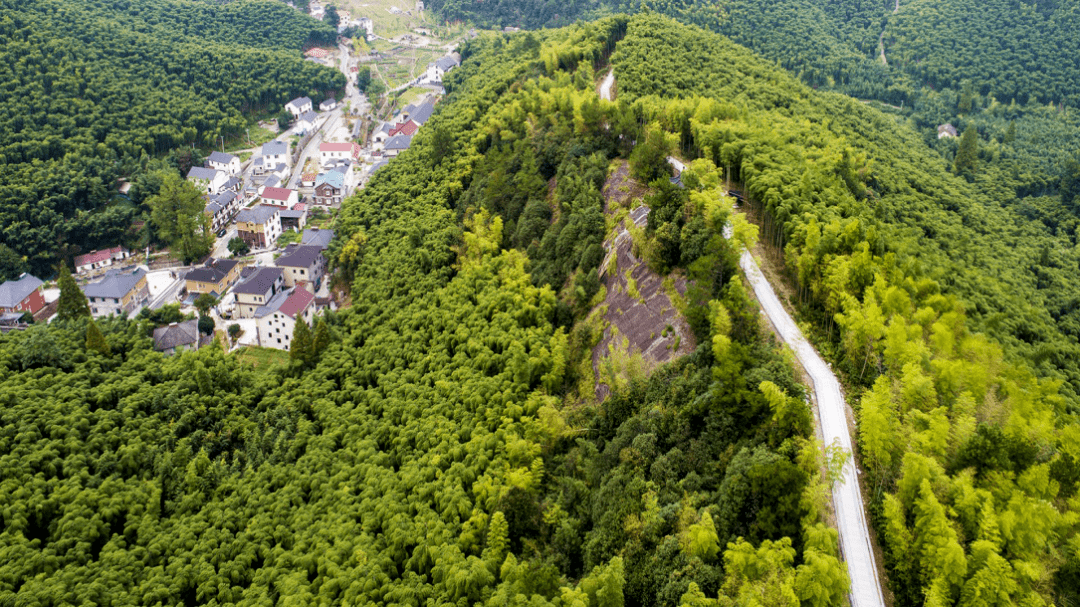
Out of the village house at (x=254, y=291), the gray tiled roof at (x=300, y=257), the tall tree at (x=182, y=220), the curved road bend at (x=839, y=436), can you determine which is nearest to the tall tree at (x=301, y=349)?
the village house at (x=254, y=291)

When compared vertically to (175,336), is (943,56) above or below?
above

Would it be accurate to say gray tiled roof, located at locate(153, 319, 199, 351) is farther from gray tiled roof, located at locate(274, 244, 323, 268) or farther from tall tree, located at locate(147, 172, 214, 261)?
tall tree, located at locate(147, 172, 214, 261)

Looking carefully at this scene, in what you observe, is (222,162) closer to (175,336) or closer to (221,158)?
(221,158)

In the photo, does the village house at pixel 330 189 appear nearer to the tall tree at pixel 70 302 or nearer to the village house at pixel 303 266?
the village house at pixel 303 266

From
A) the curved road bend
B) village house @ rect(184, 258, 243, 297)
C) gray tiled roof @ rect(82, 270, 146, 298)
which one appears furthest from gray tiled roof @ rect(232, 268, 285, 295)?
the curved road bend

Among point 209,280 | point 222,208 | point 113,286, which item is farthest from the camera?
point 222,208

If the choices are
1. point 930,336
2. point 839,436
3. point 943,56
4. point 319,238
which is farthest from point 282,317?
point 943,56

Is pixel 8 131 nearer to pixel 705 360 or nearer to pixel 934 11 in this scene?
pixel 705 360
